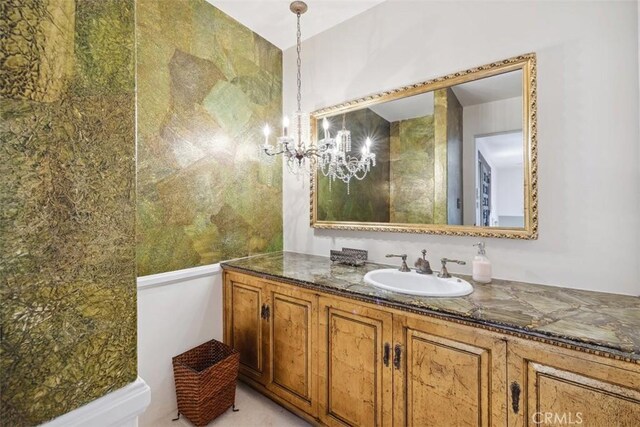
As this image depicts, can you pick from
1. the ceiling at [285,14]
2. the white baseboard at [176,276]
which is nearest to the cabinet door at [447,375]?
the white baseboard at [176,276]

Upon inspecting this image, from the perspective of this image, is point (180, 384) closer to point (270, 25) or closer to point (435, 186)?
point (435, 186)

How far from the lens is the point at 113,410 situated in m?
0.57

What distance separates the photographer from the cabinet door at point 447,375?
118 centimetres

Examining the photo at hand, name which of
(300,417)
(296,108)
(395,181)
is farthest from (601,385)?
(296,108)

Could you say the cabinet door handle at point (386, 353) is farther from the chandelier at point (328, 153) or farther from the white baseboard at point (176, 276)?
the white baseboard at point (176, 276)

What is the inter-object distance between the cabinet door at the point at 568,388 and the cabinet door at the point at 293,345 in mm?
1002

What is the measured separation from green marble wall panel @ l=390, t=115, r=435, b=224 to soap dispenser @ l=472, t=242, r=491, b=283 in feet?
1.25

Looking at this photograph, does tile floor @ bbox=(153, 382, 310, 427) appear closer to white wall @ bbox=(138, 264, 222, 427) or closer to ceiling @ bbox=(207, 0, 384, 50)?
white wall @ bbox=(138, 264, 222, 427)

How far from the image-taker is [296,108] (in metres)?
2.76

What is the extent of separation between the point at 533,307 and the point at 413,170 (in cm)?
108

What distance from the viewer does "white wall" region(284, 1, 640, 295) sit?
144 cm

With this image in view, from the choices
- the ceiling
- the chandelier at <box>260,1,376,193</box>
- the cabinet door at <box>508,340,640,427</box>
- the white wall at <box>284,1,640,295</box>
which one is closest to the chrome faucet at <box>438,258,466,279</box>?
the white wall at <box>284,1,640,295</box>

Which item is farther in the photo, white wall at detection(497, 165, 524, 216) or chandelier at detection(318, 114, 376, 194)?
chandelier at detection(318, 114, 376, 194)

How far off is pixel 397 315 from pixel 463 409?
450mm
